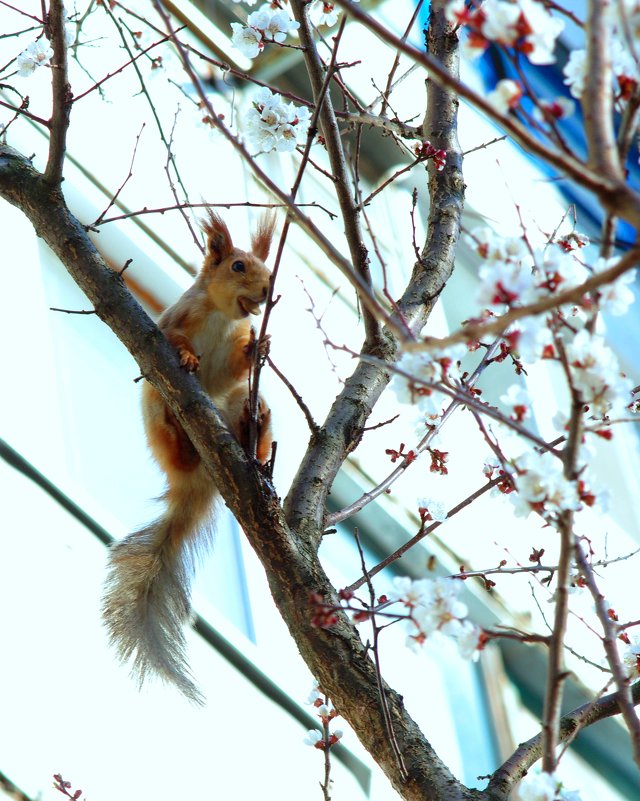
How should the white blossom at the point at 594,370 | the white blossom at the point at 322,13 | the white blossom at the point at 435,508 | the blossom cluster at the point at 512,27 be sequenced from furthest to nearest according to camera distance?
1. the white blossom at the point at 322,13
2. the white blossom at the point at 435,508
3. the white blossom at the point at 594,370
4. the blossom cluster at the point at 512,27

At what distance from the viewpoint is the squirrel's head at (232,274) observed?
284 centimetres

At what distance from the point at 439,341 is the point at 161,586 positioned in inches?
64.8

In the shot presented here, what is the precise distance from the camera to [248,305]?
2814mm

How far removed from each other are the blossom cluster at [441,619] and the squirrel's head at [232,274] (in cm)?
169

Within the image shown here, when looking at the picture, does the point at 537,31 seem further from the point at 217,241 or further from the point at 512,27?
the point at 217,241

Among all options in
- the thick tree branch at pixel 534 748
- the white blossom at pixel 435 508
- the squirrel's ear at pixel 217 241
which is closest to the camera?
the thick tree branch at pixel 534 748

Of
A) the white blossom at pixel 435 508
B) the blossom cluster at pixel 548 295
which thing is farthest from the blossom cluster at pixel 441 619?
the white blossom at pixel 435 508

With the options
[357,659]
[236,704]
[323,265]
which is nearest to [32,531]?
[236,704]

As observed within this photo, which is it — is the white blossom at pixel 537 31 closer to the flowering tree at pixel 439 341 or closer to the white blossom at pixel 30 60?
the flowering tree at pixel 439 341

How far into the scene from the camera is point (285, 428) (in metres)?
4.91

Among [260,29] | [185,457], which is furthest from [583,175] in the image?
[185,457]

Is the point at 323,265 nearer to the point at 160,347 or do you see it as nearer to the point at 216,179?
the point at 216,179

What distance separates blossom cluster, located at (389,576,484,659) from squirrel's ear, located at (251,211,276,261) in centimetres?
206

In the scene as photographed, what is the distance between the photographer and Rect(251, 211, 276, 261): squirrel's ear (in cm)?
310
